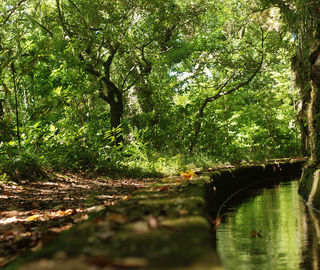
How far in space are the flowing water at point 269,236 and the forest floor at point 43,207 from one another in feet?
3.56

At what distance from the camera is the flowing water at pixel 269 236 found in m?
2.81

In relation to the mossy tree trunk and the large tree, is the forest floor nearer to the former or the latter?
the mossy tree trunk

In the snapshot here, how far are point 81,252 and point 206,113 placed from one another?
43.5 ft

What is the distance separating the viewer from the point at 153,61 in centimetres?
1299

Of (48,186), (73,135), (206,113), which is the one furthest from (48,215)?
(206,113)

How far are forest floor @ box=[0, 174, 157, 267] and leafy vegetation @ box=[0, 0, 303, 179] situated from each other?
0.70m

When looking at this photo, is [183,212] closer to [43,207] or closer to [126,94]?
[43,207]

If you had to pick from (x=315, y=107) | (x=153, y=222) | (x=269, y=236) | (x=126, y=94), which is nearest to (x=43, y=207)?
(x=269, y=236)

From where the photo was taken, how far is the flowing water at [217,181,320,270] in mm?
2812

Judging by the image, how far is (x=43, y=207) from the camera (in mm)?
4723

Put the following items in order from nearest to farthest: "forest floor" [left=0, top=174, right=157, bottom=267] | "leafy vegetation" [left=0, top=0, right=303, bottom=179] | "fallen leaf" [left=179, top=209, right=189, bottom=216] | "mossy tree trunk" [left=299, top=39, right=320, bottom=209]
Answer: "fallen leaf" [left=179, top=209, right=189, bottom=216]
"forest floor" [left=0, top=174, right=157, bottom=267]
"mossy tree trunk" [left=299, top=39, right=320, bottom=209]
"leafy vegetation" [left=0, top=0, right=303, bottom=179]

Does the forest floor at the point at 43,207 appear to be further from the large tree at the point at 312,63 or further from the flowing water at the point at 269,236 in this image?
the large tree at the point at 312,63

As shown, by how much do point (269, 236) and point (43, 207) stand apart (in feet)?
9.14

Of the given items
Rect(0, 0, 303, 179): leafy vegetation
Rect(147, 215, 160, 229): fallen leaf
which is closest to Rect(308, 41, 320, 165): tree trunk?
Rect(0, 0, 303, 179): leafy vegetation
